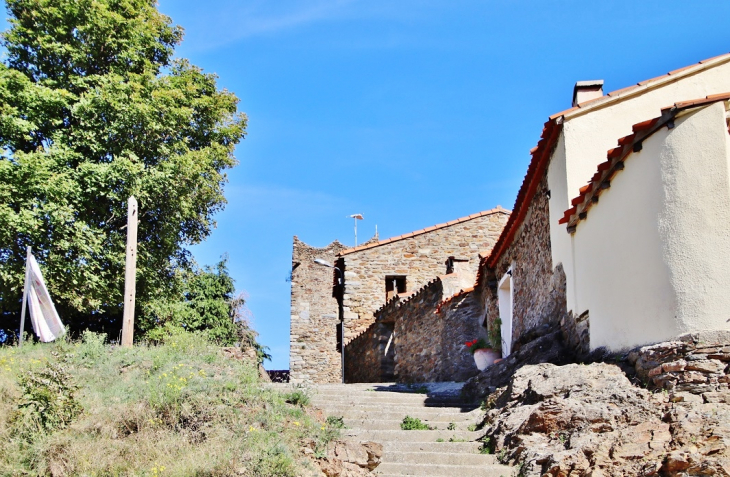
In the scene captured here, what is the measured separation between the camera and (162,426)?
9.77 meters

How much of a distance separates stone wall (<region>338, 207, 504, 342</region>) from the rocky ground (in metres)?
17.0

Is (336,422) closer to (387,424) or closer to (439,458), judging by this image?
(387,424)

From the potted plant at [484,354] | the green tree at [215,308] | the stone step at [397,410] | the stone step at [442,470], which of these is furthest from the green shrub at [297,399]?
the green tree at [215,308]

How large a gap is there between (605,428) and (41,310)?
1062 centimetres

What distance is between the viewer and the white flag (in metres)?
14.6

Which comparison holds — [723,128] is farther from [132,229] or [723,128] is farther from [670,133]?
[132,229]

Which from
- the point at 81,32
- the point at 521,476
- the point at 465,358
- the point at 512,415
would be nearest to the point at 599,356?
the point at 512,415

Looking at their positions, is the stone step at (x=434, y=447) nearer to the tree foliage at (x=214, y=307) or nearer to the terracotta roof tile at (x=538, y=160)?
the terracotta roof tile at (x=538, y=160)

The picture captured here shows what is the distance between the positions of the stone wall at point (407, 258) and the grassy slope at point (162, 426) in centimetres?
1583

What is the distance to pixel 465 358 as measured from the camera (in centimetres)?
1895

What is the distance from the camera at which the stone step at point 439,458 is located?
9.99 meters

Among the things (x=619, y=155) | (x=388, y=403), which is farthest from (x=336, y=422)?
(x=619, y=155)

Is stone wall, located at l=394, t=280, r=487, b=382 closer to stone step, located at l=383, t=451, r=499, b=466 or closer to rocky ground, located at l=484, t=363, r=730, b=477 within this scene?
rocky ground, located at l=484, t=363, r=730, b=477

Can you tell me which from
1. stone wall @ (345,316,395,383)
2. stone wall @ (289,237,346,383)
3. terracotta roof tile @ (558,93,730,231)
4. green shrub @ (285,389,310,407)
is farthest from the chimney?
stone wall @ (289,237,346,383)
